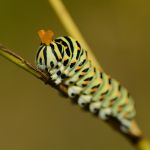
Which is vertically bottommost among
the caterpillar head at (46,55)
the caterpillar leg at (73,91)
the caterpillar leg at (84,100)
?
the caterpillar leg at (84,100)

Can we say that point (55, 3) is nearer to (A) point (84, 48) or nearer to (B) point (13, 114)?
(A) point (84, 48)

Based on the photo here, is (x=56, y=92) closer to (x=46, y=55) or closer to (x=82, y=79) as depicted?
(x=82, y=79)

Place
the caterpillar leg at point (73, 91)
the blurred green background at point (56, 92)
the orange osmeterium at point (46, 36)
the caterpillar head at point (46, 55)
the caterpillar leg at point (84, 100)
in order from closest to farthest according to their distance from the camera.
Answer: the orange osmeterium at point (46, 36)
the caterpillar head at point (46, 55)
the caterpillar leg at point (73, 91)
the caterpillar leg at point (84, 100)
the blurred green background at point (56, 92)

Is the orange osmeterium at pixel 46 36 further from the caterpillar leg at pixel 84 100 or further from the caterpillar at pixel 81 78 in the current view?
the caterpillar leg at pixel 84 100

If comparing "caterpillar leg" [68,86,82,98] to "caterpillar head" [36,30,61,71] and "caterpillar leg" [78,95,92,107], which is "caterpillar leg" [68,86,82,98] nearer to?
"caterpillar leg" [78,95,92,107]

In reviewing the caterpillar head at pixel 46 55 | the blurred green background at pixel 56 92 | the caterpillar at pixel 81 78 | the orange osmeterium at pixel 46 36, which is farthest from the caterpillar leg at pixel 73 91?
the blurred green background at pixel 56 92

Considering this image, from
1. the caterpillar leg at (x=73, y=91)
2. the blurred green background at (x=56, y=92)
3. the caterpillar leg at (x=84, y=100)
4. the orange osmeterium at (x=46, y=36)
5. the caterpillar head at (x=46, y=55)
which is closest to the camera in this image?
the orange osmeterium at (x=46, y=36)

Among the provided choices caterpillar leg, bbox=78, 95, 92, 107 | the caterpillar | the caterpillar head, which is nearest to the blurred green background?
the caterpillar
